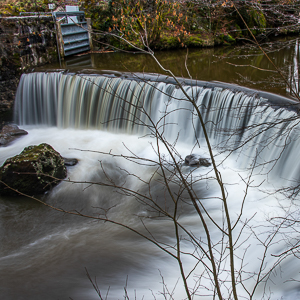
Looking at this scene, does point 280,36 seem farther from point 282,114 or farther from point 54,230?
point 54,230

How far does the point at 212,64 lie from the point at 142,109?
156 inches

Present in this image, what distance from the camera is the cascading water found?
414 centimetres

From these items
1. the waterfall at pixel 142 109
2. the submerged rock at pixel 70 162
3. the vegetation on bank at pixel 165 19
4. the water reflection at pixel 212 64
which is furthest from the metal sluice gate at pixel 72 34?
the submerged rock at pixel 70 162

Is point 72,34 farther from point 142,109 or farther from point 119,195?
point 119,195

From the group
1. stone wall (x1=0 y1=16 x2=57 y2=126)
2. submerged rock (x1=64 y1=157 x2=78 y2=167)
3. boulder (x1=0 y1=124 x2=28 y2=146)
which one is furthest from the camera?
stone wall (x1=0 y1=16 x2=57 y2=126)

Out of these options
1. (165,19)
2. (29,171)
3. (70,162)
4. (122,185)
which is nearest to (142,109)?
(70,162)

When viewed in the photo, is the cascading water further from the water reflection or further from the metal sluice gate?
the metal sluice gate

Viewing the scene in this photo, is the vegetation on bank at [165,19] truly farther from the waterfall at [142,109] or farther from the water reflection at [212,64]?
the waterfall at [142,109]

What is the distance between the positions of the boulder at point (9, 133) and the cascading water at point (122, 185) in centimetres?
24

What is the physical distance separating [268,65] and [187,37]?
19.7 ft

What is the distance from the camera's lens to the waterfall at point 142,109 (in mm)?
6938

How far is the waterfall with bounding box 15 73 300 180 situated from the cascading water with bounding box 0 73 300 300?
3 cm

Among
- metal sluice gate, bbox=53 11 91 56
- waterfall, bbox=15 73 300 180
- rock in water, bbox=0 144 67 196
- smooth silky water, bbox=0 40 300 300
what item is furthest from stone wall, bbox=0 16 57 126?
rock in water, bbox=0 144 67 196

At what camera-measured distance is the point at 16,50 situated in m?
10.8
